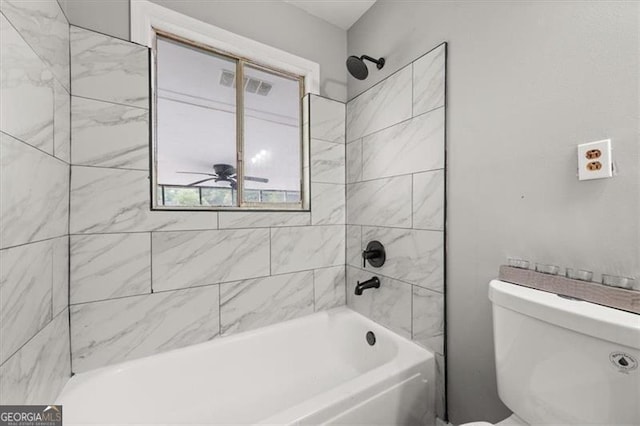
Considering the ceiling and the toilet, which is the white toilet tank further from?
the ceiling

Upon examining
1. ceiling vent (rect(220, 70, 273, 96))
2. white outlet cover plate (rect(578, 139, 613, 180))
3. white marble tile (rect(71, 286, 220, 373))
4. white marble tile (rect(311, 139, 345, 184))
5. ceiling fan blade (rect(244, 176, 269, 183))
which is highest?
ceiling vent (rect(220, 70, 273, 96))

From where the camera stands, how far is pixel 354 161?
6.09 feet

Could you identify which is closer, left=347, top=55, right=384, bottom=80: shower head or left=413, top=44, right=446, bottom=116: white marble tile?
left=413, top=44, right=446, bottom=116: white marble tile

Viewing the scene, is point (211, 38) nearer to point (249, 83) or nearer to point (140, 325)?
point (249, 83)

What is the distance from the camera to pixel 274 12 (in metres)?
1.69

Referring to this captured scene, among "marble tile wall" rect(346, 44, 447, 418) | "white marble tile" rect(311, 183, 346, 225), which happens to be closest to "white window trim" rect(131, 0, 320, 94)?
"marble tile wall" rect(346, 44, 447, 418)

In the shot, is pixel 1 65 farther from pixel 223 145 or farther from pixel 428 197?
pixel 428 197

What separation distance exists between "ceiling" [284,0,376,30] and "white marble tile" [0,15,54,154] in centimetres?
143

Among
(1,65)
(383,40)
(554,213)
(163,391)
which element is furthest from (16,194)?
(383,40)

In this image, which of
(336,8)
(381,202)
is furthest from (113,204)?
(336,8)

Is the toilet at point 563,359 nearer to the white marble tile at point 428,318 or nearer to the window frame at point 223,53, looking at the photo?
the white marble tile at point 428,318

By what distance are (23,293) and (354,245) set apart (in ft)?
5.15

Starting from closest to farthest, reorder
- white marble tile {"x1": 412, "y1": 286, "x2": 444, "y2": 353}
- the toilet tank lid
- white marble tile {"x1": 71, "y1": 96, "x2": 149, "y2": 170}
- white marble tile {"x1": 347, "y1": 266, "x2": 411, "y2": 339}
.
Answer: the toilet tank lid < white marble tile {"x1": 71, "y1": 96, "x2": 149, "y2": 170} < white marble tile {"x1": 412, "y1": 286, "x2": 444, "y2": 353} < white marble tile {"x1": 347, "y1": 266, "x2": 411, "y2": 339}

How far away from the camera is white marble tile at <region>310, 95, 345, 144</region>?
1819 millimetres
